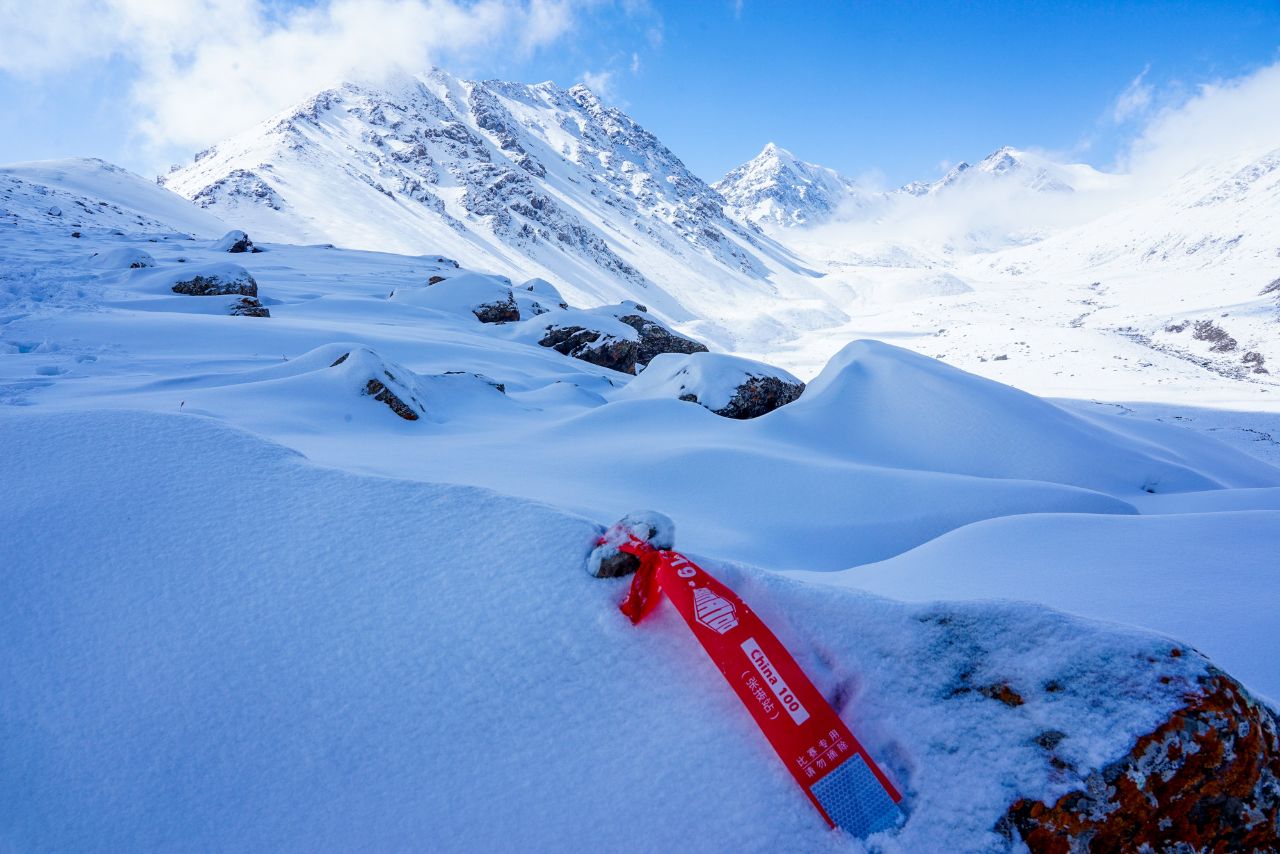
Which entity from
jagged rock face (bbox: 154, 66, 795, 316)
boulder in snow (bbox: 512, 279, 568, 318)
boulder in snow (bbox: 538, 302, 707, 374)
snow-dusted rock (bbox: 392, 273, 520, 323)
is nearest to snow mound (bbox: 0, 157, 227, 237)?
jagged rock face (bbox: 154, 66, 795, 316)

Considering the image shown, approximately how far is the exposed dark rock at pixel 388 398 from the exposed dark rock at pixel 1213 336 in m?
32.0

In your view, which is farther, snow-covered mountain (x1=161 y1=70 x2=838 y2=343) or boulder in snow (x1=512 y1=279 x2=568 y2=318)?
snow-covered mountain (x1=161 y1=70 x2=838 y2=343)

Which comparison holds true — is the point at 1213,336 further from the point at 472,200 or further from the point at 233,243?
the point at 472,200

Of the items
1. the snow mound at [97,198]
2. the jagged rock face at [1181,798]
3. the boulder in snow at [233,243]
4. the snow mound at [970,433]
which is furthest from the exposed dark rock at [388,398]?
the snow mound at [97,198]

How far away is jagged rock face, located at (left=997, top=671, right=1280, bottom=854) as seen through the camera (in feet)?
4.03

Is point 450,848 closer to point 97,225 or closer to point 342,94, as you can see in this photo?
point 97,225

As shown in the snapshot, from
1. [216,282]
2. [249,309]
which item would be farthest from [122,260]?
[249,309]

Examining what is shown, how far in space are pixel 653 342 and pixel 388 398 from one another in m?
8.41

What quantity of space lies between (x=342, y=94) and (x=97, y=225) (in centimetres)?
5935

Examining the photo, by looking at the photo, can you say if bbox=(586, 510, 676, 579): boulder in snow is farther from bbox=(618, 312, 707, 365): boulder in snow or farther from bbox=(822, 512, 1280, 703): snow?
bbox=(618, 312, 707, 365): boulder in snow

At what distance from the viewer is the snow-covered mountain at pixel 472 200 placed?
40500 mm

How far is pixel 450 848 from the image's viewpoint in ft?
4.09

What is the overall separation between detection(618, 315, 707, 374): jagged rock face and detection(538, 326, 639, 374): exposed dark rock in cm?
24

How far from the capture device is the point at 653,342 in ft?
41.4
